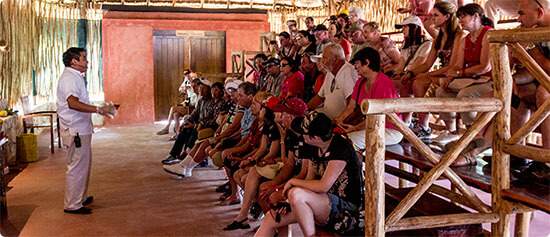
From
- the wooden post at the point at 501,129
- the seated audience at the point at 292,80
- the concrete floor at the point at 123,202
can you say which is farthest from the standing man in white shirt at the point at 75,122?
the wooden post at the point at 501,129

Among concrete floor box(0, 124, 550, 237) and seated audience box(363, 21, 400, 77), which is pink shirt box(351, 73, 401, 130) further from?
concrete floor box(0, 124, 550, 237)

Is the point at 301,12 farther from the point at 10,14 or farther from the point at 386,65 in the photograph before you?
the point at 386,65

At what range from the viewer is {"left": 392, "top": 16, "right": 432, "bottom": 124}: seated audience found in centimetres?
465

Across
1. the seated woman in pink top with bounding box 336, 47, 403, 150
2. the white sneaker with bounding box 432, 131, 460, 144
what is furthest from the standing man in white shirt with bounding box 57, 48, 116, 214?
the white sneaker with bounding box 432, 131, 460, 144

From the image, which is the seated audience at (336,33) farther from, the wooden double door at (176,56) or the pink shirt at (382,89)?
the wooden double door at (176,56)

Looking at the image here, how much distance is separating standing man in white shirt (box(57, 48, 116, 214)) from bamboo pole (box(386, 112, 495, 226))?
3.52 meters

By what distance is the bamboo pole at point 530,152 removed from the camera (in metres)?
2.39

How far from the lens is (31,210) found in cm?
526

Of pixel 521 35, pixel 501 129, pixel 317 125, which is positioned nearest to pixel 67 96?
pixel 317 125

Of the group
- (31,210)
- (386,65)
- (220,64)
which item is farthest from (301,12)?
(31,210)

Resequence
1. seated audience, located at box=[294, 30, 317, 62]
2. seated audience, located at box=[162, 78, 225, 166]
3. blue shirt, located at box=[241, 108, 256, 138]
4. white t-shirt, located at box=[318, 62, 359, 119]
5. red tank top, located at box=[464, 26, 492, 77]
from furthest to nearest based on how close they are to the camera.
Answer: seated audience, located at box=[162, 78, 225, 166]
seated audience, located at box=[294, 30, 317, 62]
blue shirt, located at box=[241, 108, 256, 138]
white t-shirt, located at box=[318, 62, 359, 119]
red tank top, located at box=[464, 26, 492, 77]

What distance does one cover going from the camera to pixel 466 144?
2598mm

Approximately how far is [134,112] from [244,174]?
30.0 feet

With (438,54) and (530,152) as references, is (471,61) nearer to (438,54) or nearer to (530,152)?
(438,54)
